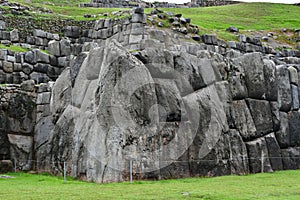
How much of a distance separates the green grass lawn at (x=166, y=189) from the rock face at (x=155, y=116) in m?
1.05

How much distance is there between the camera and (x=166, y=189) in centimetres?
1359

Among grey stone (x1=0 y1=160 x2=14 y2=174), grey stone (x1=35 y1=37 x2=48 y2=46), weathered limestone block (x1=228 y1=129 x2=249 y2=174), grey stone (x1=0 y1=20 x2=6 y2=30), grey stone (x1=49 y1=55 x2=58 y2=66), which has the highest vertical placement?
grey stone (x1=0 y1=20 x2=6 y2=30)

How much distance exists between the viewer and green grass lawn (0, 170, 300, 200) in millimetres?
12211

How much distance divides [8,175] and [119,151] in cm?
573

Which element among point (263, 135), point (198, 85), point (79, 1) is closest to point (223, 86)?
point (198, 85)

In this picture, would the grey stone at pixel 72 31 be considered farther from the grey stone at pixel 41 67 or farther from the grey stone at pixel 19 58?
the grey stone at pixel 19 58

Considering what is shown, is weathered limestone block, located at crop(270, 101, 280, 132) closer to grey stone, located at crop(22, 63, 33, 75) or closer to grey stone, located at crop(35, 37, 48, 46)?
grey stone, located at crop(22, 63, 33, 75)

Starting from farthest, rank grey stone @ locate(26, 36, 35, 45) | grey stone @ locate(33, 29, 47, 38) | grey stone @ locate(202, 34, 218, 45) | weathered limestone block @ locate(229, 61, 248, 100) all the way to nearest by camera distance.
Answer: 1. grey stone @ locate(202, 34, 218, 45)
2. grey stone @ locate(33, 29, 47, 38)
3. grey stone @ locate(26, 36, 35, 45)
4. weathered limestone block @ locate(229, 61, 248, 100)

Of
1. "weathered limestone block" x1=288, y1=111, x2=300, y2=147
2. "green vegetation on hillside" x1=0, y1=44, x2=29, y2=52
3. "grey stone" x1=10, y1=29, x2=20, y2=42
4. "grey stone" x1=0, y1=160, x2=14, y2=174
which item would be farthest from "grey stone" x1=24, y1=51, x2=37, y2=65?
"weathered limestone block" x1=288, y1=111, x2=300, y2=147

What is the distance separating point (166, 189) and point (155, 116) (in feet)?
12.8

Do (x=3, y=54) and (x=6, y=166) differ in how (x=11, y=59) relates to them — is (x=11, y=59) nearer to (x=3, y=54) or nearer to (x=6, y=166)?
(x=3, y=54)

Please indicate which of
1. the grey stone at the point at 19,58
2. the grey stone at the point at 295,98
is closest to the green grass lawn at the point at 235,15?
the grey stone at the point at 19,58

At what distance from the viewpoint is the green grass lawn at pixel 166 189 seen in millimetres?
12211

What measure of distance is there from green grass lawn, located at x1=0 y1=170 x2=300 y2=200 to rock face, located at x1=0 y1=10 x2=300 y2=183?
3.45 feet
